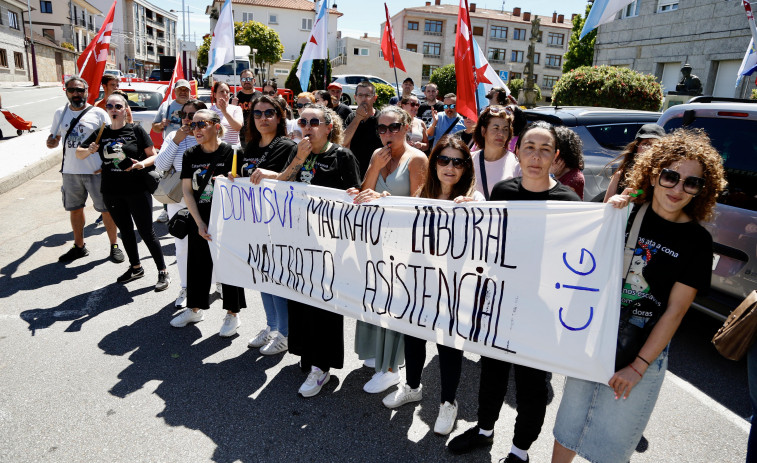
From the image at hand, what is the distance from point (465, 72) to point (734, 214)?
2.49 meters

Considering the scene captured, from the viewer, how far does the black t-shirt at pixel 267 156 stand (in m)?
3.79

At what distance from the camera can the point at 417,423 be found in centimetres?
311

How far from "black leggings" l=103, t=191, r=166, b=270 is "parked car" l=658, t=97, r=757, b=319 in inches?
195

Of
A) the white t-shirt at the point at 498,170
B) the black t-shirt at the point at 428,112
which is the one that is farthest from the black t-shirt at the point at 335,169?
the black t-shirt at the point at 428,112

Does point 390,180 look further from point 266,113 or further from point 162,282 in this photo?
point 162,282

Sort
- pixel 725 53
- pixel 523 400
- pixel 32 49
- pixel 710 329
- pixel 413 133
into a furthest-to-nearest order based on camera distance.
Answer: pixel 32 49
pixel 725 53
pixel 413 133
pixel 710 329
pixel 523 400

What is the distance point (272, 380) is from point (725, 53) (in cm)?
2166

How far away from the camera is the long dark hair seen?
9.77 ft

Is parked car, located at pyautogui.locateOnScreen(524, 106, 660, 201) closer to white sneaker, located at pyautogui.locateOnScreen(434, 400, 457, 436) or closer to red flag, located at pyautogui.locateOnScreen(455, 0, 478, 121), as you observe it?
red flag, located at pyautogui.locateOnScreen(455, 0, 478, 121)

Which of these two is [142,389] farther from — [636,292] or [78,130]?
[78,130]

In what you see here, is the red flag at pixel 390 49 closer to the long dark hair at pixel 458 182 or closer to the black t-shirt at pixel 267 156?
the black t-shirt at pixel 267 156

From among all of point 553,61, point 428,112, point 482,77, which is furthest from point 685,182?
point 553,61

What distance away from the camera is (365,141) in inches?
219

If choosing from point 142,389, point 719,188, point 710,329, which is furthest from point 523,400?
point 710,329
